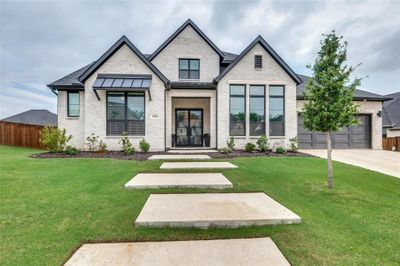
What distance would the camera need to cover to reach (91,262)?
99.4 inches

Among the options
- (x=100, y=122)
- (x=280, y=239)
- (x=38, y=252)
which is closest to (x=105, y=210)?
(x=38, y=252)

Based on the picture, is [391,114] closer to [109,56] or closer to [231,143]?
[231,143]

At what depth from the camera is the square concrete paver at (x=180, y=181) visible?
5.81 meters

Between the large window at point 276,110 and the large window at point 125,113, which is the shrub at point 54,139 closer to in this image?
the large window at point 125,113

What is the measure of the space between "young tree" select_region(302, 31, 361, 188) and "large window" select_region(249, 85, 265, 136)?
28.0 feet

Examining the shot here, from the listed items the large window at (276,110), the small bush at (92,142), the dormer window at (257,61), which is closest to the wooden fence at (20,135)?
the small bush at (92,142)

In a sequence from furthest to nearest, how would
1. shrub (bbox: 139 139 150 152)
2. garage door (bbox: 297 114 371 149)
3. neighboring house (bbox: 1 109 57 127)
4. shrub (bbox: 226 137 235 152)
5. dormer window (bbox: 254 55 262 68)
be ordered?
1. neighboring house (bbox: 1 109 57 127)
2. garage door (bbox: 297 114 371 149)
3. dormer window (bbox: 254 55 262 68)
4. shrub (bbox: 226 137 235 152)
5. shrub (bbox: 139 139 150 152)

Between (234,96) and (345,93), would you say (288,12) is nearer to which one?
(234,96)

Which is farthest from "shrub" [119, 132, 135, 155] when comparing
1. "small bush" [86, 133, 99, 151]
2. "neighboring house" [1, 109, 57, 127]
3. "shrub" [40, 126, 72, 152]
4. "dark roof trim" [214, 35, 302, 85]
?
"neighboring house" [1, 109, 57, 127]

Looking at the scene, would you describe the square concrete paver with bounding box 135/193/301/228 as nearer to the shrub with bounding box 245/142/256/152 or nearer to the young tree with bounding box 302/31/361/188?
the young tree with bounding box 302/31/361/188

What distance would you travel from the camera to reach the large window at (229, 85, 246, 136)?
47.8 ft

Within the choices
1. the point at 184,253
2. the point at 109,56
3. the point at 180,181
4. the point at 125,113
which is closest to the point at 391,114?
the point at 125,113

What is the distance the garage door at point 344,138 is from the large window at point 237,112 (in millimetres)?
4832

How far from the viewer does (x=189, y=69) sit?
1598cm
